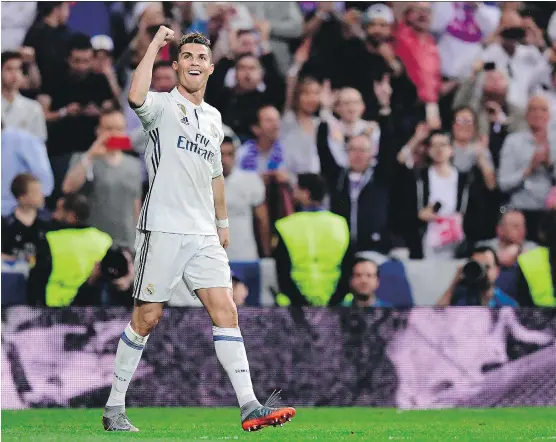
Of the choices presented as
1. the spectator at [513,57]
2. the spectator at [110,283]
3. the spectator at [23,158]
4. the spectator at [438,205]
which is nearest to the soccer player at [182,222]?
the spectator at [110,283]

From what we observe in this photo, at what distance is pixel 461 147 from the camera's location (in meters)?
11.2

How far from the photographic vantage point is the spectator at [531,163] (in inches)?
436

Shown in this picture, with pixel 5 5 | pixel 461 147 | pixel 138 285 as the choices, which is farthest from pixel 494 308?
pixel 5 5

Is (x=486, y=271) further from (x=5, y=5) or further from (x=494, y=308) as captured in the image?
(x=5, y=5)

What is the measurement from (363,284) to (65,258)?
2.67 m

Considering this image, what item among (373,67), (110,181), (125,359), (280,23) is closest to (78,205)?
(110,181)

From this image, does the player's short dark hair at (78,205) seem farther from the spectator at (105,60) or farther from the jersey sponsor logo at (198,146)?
the jersey sponsor logo at (198,146)

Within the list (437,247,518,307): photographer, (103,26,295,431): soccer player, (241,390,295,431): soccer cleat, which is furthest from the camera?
(437,247,518,307): photographer

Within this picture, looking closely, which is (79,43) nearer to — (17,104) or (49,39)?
(49,39)

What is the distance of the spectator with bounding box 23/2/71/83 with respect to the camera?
1079 cm

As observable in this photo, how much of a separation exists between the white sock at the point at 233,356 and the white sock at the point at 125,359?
1.51 feet

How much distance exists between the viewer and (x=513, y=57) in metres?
11.5

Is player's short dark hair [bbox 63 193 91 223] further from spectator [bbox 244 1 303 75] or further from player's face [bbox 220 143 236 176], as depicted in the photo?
spectator [bbox 244 1 303 75]

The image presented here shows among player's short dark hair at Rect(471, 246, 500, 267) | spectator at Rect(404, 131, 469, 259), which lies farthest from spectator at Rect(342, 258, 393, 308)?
player's short dark hair at Rect(471, 246, 500, 267)
